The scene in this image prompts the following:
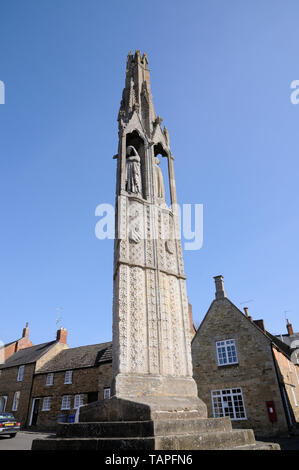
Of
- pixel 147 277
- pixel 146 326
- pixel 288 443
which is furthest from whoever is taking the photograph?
pixel 288 443

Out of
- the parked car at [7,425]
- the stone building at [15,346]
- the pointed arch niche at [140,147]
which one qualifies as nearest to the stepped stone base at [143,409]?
the pointed arch niche at [140,147]

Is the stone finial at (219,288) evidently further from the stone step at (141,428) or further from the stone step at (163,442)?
the stone step at (163,442)

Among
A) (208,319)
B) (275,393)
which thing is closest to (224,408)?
(275,393)

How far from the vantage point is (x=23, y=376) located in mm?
27781

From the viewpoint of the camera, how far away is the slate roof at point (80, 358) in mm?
23531

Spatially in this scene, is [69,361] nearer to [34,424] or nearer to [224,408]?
[34,424]

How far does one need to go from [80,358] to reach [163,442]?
23902 mm

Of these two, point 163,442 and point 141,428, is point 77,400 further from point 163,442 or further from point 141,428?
point 163,442

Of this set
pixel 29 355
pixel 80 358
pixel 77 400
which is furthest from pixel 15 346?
pixel 77 400

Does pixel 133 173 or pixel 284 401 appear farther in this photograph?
pixel 284 401

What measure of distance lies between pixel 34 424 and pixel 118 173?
25000 mm

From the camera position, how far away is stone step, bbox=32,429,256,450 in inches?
152
